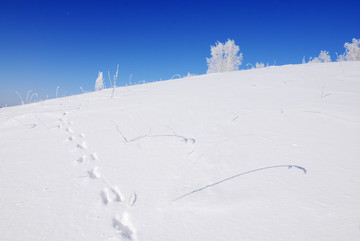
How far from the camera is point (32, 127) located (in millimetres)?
1739

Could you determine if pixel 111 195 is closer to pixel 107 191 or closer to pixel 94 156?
pixel 107 191

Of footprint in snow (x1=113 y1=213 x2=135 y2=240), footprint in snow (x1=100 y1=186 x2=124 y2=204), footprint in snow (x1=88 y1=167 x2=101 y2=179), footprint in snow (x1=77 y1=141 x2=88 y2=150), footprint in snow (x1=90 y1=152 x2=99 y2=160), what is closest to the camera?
footprint in snow (x1=113 y1=213 x2=135 y2=240)

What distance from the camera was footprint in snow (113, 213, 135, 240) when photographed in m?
0.66

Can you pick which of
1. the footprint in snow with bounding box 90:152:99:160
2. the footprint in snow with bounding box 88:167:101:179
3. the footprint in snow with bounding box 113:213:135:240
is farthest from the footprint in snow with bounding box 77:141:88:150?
the footprint in snow with bounding box 113:213:135:240

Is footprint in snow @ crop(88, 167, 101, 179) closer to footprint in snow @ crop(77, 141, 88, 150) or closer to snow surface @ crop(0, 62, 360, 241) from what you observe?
snow surface @ crop(0, 62, 360, 241)

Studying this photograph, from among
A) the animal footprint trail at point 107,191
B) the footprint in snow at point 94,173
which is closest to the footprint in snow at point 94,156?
the animal footprint trail at point 107,191

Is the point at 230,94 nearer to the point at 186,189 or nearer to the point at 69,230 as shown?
the point at 186,189

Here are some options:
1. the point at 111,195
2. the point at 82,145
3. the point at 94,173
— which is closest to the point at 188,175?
the point at 111,195

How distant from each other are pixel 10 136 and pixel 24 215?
3.46ft

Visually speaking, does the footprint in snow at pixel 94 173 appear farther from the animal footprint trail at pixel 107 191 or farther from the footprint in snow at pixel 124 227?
the footprint in snow at pixel 124 227

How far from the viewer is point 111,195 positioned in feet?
2.78

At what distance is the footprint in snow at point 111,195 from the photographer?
818 millimetres

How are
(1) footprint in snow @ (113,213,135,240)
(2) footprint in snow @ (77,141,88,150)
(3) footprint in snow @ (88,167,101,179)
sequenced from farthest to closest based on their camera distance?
(2) footprint in snow @ (77,141,88,150)
(3) footprint in snow @ (88,167,101,179)
(1) footprint in snow @ (113,213,135,240)

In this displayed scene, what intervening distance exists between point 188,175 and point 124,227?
364 mm
